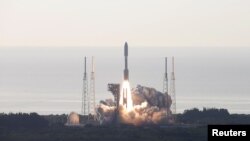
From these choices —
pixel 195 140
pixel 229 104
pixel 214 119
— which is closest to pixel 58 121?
pixel 214 119

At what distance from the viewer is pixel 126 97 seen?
398 ft

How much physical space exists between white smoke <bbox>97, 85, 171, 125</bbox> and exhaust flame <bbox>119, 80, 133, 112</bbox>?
296 millimetres

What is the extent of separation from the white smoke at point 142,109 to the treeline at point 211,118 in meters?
3.66

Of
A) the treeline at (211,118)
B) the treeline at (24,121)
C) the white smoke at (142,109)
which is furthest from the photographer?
the treeline at (211,118)

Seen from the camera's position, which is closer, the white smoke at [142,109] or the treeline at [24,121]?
the treeline at [24,121]

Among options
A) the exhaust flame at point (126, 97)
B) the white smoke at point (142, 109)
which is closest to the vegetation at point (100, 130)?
the white smoke at point (142, 109)

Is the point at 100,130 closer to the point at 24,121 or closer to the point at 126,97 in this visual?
the point at 126,97

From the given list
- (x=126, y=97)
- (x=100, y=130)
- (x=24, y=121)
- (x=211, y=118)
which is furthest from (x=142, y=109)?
(x=24, y=121)

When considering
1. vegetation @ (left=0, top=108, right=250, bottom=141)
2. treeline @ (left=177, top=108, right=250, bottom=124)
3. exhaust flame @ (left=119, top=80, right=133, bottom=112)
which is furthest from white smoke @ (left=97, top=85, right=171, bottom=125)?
treeline @ (left=177, top=108, right=250, bottom=124)

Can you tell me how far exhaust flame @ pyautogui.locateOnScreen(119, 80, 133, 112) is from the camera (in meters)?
120

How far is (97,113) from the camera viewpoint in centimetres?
12300

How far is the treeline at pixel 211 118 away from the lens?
12450 cm

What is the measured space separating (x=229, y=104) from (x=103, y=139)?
9132 centimetres

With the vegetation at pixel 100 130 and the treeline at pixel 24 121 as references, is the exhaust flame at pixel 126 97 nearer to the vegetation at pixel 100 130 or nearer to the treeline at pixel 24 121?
the vegetation at pixel 100 130
